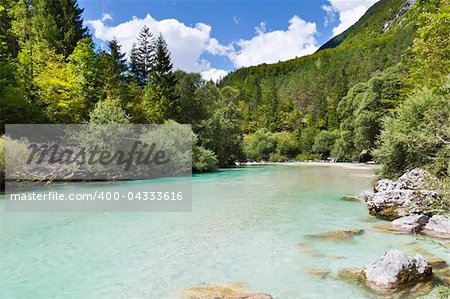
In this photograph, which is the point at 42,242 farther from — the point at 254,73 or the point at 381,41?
the point at 254,73

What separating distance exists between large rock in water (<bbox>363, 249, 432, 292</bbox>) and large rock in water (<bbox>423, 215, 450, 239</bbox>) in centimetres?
332

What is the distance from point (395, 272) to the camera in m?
5.75

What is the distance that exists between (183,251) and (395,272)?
473cm

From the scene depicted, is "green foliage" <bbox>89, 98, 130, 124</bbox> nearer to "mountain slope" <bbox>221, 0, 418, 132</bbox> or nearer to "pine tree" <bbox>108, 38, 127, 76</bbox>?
"pine tree" <bbox>108, 38, 127, 76</bbox>

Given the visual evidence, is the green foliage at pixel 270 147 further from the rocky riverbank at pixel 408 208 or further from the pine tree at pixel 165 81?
the rocky riverbank at pixel 408 208

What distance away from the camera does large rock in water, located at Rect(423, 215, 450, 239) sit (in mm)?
8734

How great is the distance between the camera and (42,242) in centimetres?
928

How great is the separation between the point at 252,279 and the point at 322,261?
177 centimetres

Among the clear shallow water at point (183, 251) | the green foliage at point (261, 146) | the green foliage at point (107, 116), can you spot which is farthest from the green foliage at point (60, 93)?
the green foliage at point (261, 146)

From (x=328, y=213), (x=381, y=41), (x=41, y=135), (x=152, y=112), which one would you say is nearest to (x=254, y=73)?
(x=381, y=41)

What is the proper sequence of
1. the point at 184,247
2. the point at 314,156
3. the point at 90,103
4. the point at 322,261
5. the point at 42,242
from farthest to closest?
the point at 314,156, the point at 90,103, the point at 42,242, the point at 184,247, the point at 322,261

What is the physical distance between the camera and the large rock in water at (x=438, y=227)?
873 cm

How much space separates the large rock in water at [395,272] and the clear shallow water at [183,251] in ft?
1.34

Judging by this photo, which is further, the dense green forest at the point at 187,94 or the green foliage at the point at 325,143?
the green foliage at the point at 325,143
